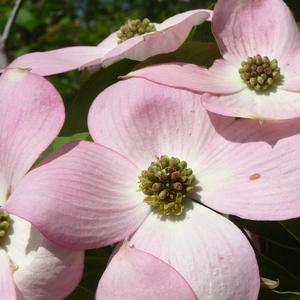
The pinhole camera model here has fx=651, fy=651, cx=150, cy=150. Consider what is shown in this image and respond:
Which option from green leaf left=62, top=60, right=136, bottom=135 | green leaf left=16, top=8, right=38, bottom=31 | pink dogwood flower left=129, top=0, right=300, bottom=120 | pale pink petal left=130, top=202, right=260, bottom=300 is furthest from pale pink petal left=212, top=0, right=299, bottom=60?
green leaf left=16, top=8, right=38, bottom=31

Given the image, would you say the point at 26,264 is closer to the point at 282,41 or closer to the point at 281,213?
the point at 281,213

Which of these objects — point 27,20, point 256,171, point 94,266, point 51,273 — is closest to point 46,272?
point 51,273

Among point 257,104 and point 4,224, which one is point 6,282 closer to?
point 4,224

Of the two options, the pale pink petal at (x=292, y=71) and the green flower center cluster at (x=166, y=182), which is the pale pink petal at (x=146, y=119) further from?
the pale pink petal at (x=292, y=71)

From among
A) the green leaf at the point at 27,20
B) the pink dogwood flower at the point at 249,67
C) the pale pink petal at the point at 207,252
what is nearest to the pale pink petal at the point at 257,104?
the pink dogwood flower at the point at 249,67

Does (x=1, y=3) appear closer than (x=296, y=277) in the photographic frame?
No

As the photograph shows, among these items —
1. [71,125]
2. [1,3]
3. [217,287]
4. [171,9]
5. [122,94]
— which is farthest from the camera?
[171,9]

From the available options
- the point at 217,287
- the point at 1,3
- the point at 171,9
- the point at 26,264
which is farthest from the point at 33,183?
the point at 171,9

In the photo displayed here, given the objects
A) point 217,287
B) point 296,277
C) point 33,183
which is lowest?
point 296,277
